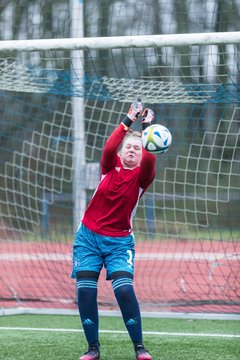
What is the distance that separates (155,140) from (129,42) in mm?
1351

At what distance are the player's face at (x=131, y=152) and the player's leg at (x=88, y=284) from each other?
0.57 meters

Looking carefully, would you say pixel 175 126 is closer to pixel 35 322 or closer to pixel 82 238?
pixel 35 322

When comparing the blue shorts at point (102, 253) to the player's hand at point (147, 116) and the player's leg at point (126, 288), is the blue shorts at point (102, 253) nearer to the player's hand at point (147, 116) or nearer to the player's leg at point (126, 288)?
the player's leg at point (126, 288)

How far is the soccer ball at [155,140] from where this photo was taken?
18.7 feet

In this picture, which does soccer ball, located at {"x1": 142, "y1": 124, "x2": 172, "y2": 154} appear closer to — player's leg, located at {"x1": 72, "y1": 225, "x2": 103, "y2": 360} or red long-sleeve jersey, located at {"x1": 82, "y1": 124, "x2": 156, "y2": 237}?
red long-sleeve jersey, located at {"x1": 82, "y1": 124, "x2": 156, "y2": 237}

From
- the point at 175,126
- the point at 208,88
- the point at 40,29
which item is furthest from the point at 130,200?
the point at 40,29

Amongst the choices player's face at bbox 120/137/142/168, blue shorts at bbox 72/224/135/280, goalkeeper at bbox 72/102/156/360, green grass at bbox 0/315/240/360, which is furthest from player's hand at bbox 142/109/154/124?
green grass at bbox 0/315/240/360

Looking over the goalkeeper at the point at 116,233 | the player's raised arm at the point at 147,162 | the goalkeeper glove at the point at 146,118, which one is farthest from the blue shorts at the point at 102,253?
the goalkeeper glove at the point at 146,118

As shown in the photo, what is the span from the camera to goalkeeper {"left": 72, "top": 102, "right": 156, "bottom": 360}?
5.86 metres

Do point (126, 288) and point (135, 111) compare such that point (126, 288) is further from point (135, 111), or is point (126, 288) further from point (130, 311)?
point (135, 111)

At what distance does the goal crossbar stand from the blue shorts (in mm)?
1647

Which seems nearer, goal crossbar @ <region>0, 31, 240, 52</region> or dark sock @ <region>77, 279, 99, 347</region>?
dark sock @ <region>77, 279, 99, 347</region>

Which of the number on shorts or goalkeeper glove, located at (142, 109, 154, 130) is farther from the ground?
goalkeeper glove, located at (142, 109, 154, 130)

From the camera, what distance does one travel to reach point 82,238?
6059 millimetres
